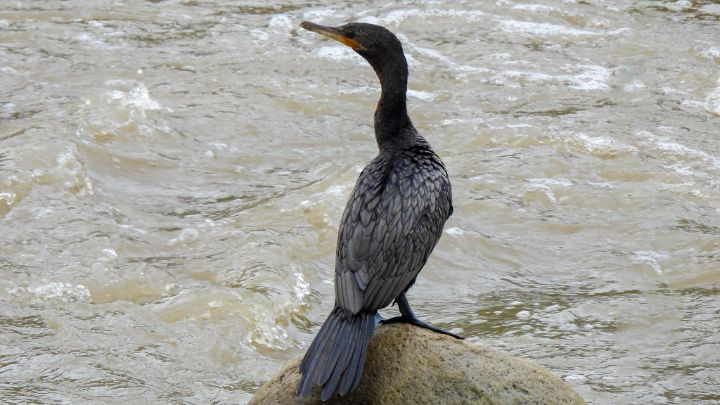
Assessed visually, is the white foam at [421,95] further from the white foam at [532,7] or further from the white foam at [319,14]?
the white foam at [532,7]

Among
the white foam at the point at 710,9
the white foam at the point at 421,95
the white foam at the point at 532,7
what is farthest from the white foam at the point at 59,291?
the white foam at the point at 710,9

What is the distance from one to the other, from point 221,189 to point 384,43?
14.1 feet

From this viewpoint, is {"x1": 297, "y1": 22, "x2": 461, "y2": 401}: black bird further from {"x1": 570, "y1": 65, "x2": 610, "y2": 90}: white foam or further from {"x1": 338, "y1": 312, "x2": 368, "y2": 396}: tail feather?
{"x1": 570, "y1": 65, "x2": 610, "y2": 90}: white foam

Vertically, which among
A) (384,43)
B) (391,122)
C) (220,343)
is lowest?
(220,343)

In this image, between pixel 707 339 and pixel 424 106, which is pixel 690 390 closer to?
pixel 707 339

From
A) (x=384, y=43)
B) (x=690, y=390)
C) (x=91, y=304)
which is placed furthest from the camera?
(x=91, y=304)

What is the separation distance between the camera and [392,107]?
5.72 meters

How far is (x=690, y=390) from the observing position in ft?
21.7

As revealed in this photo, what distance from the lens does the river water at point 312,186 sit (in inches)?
281

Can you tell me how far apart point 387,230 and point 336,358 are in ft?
2.62

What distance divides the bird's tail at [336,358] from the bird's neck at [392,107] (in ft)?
4.19

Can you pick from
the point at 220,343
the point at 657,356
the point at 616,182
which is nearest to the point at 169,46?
the point at 616,182

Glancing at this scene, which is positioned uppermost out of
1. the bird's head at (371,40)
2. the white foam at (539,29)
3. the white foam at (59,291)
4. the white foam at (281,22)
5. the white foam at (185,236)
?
the bird's head at (371,40)

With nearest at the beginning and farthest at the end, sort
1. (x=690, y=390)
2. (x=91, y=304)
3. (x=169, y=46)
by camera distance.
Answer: (x=690, y=390), (x=91, y=304), (x=169, y=46)
